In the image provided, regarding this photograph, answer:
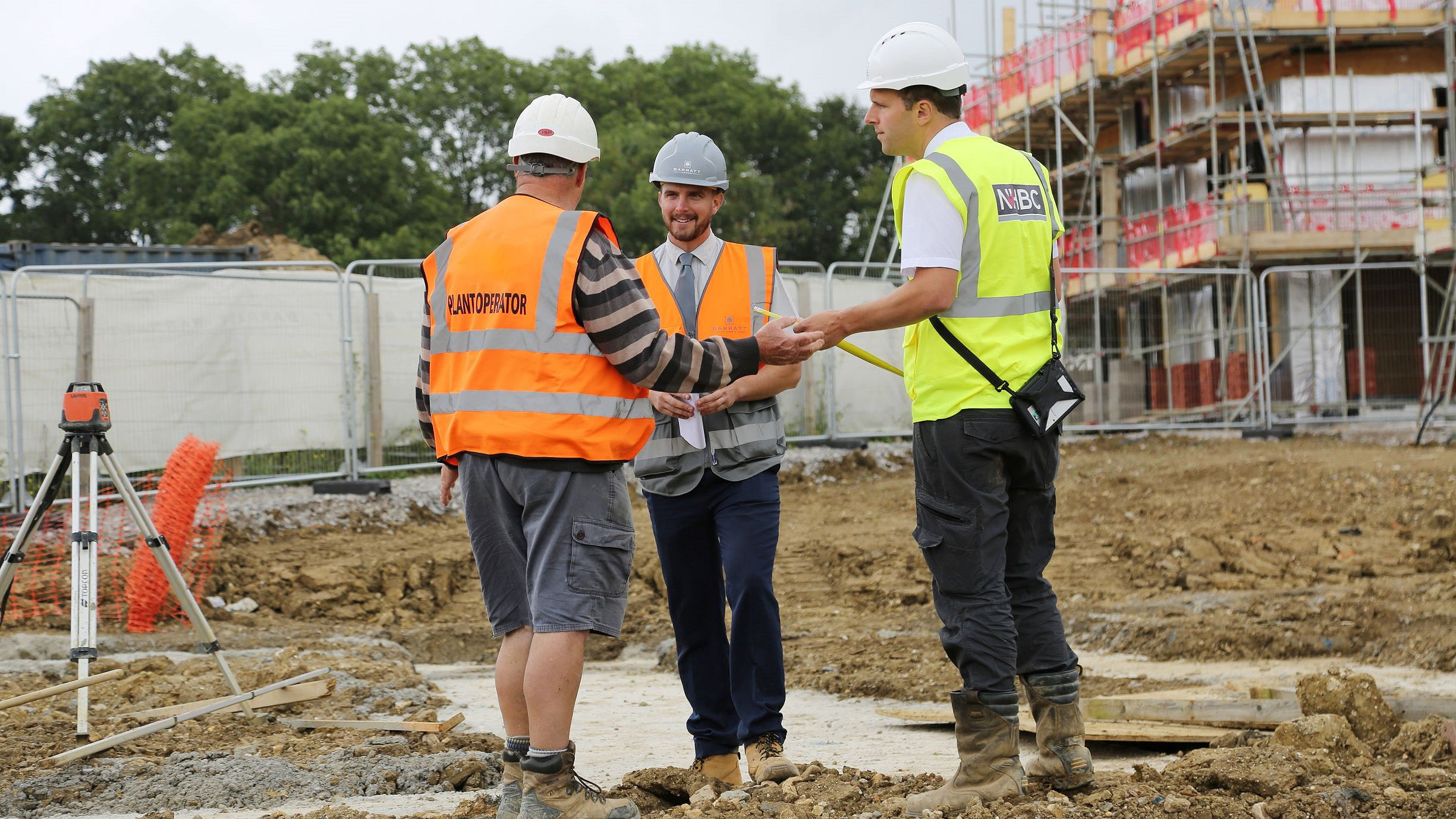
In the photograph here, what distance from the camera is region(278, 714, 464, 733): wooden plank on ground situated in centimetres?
569

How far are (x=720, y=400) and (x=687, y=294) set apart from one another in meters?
0.48

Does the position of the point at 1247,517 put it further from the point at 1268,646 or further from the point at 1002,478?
the point at 1002,478

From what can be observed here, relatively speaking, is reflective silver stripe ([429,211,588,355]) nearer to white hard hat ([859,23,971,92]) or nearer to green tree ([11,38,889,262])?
white hard hat ([859,23,971,92])

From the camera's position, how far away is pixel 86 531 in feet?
18.2

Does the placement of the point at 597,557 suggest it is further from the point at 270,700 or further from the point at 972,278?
the point at 270,700

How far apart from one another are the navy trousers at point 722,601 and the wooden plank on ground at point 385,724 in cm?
137

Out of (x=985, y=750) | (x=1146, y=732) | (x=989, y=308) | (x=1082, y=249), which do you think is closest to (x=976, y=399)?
(x=989, y=308)

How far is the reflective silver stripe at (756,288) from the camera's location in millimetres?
4941

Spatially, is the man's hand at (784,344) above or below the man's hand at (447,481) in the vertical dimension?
above

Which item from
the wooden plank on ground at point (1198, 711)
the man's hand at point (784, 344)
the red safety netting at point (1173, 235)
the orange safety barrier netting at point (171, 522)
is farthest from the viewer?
the red safety netting at point (1173, 235)

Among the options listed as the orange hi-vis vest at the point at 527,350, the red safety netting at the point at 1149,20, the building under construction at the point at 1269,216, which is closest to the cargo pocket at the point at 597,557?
the orange hi-vis vest at the point at 527,350

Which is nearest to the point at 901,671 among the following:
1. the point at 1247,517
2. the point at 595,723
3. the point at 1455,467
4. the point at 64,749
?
the point at 595,723

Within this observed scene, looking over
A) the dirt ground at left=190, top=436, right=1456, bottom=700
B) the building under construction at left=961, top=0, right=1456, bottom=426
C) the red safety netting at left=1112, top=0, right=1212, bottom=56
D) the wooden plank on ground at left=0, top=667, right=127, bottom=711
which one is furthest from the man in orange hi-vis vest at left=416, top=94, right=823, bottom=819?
the red safety netting at left=1112, top=0, right=1212, bottom=56

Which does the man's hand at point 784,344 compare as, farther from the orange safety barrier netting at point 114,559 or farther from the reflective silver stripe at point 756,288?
the orange safety barrier netting at point 114,559
